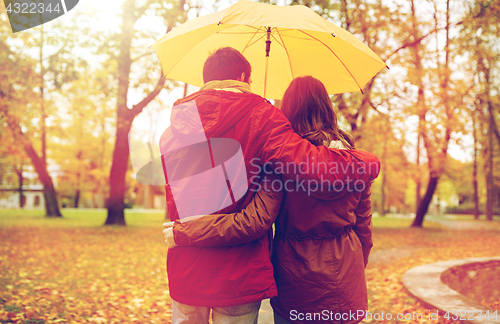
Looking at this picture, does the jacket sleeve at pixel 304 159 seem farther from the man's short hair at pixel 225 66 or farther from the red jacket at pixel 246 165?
the man's short hair at pixel 225 66

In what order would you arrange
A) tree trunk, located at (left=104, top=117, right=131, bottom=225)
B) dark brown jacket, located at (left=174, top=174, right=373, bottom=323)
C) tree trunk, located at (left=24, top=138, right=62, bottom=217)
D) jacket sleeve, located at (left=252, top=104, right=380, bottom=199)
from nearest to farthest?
jacket sleeve, located at (left=252, top=104, right=380, bottom=199) < dark brown jacket, located at (left=174, top=174, right=373, bottom=323) < tree trunk, located at (left=104, top=117, right=131, bottom=225) < tree trunk, located at (left=24, top=138, right=62, bottom=217)

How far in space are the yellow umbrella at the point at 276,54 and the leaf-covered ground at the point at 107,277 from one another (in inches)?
113

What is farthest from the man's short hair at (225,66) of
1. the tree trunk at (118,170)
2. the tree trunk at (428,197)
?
the tree trunk at (428,197)

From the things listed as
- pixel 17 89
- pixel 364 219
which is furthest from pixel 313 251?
pixel 17 89

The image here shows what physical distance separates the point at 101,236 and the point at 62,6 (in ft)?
23.8

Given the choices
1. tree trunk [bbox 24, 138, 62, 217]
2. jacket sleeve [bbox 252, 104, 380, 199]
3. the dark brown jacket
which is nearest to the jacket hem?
the dark brown jacket

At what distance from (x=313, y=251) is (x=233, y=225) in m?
0.51

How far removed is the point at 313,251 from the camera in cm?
186

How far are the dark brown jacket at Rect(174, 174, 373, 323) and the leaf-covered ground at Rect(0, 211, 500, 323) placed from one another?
2.68 meters

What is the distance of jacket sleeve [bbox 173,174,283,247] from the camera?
164 centimetres

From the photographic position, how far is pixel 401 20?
498 inches

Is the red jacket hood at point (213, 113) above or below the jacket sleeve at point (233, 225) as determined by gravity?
above

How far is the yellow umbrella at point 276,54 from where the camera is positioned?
9.33 ft

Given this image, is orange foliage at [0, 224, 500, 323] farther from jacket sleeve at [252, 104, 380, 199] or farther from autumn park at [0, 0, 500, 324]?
jacket sleeve at [252, 104, 380, 199]
